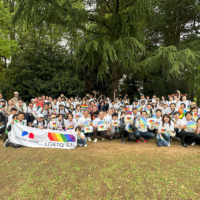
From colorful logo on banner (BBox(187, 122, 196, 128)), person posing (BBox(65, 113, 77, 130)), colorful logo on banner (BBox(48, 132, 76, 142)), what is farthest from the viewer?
person posing (BBox(65, 113, 77, 130))

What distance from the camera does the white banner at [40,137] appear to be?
4.74 metres

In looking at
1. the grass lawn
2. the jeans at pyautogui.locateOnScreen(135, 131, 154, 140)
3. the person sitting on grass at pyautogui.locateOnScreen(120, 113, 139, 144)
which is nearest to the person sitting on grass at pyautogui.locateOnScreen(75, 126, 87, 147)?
the grass lawn

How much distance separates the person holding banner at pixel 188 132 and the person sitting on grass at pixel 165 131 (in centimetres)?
49

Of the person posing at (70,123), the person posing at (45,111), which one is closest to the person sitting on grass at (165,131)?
the person posing at (70,123)

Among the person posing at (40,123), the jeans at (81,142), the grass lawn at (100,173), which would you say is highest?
the person posing at (40,123)

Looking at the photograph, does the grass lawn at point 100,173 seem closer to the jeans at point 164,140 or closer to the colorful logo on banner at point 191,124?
the jeans at point 164,140

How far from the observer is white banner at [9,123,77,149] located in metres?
4.74

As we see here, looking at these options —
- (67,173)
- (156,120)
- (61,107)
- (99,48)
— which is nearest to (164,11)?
(99,48)

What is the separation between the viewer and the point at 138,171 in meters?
3.27

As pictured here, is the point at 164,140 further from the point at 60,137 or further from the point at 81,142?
the point at 60,137

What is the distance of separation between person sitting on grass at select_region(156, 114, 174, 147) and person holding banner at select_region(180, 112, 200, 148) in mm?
490

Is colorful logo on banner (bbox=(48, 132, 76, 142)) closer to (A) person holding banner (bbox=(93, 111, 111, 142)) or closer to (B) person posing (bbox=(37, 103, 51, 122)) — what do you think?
(A) person holding banner (bbox=(93, 111, 111, 142))

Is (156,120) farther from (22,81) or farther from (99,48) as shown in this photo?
(22,81)

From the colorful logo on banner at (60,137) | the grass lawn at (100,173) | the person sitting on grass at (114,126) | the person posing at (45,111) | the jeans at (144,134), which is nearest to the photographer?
the grass lawn at (100,173)
